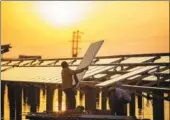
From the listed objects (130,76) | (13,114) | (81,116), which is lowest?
(13,114)

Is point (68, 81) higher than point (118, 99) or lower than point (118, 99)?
higher

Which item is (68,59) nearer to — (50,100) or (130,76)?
(50,100)

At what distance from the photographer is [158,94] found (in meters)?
11.4

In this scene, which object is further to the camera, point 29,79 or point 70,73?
point 29,79

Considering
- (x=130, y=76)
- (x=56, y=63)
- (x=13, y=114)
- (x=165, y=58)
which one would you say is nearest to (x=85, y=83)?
(x=130, y=76)

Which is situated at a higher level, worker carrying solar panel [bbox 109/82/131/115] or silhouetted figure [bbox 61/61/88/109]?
silhouetted figure [bbox 61/61/88/109]

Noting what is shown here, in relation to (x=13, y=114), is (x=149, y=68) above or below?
above

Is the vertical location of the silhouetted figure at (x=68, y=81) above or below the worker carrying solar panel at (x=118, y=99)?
above

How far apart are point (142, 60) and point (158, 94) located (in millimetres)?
6033

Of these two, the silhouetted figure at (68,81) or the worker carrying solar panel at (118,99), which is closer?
the worker carrying solar panel at (118,99)

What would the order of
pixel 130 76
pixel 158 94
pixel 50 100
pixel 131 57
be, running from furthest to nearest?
1. pixel 50 100
2. pixel 131 57
3. pixel 130 76
4. pixel 158 94

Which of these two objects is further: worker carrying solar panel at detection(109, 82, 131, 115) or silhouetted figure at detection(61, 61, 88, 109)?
silhouetted figure at detection(61, 61, 88, 109)

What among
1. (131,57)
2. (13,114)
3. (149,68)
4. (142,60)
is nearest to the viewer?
(149,68)

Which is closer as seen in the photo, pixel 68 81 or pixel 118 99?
pixel 118 99
